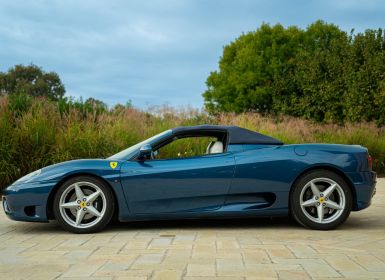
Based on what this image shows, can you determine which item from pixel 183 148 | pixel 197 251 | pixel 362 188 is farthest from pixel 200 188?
pixel 183 148

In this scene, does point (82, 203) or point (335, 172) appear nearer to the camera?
point (82, 203)

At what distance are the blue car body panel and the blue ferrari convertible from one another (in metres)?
0.01

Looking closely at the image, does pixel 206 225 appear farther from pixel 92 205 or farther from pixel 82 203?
pixel 82 203

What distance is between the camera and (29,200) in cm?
547

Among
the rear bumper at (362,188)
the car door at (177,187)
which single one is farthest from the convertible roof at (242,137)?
the rear bumper at (362,188)

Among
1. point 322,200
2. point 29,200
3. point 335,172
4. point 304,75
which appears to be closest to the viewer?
point 29,200

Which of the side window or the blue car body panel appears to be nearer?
the blue car body panel

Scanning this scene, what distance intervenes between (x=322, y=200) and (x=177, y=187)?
1592 millimetres

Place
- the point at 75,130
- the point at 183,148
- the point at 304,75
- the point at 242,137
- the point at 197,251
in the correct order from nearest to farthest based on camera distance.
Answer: the point at 197,251 → the point at 242,137 → the point at 75,130 → the point at 183,148 → the point at 304,75

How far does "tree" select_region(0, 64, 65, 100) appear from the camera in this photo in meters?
59.9

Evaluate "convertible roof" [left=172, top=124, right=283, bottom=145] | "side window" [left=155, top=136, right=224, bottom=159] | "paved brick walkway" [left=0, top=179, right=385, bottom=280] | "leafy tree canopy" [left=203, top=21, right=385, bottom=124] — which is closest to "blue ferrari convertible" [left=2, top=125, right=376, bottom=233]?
"convertible roof" [left=172, top=124, right=283, bottom=145]

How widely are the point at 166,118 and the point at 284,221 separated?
7.30 m

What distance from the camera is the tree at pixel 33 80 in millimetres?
59875

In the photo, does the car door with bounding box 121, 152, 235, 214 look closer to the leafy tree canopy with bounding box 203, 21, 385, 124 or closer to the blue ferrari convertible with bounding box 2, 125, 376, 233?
the blue ferrari convertible with bounding box 2, 125, 376, 233
